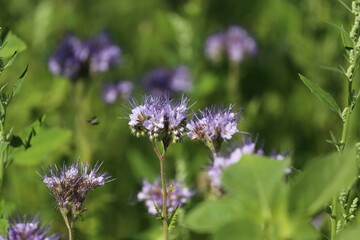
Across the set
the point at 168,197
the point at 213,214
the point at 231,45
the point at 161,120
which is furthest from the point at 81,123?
the point at 213,214

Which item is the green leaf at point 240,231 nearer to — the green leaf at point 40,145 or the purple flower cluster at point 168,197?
the purple flower cluster at point 168,197

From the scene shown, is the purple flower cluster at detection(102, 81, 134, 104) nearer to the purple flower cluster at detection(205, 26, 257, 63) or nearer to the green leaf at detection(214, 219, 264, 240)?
the purple flower cluster at detection(205, 26, 257, 63)

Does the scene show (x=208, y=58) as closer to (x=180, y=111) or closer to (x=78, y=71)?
(x=78, y=71)

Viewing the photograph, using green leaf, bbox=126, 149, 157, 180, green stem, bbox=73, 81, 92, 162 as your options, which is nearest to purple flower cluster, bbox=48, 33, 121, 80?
green stem, bbox=73, 81, 92, 162

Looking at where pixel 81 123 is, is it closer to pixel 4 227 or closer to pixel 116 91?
pixel 116 91

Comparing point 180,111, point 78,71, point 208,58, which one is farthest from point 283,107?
point 180,111
